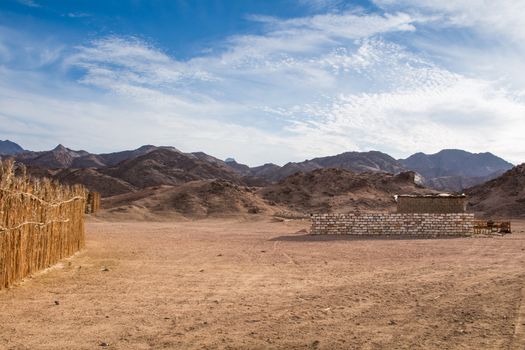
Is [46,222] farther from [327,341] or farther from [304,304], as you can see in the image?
[327,341]

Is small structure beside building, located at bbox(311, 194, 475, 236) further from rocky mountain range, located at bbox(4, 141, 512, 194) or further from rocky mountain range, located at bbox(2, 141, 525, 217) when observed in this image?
rocky mountain range, located at bbox(4, 141, 512, 194)

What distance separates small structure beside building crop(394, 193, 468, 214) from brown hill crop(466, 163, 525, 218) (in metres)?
18.8

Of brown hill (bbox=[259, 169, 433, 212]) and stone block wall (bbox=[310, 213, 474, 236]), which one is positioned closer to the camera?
stone block wall (bbox=[310, 213, 474, 236])

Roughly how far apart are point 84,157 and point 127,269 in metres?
117

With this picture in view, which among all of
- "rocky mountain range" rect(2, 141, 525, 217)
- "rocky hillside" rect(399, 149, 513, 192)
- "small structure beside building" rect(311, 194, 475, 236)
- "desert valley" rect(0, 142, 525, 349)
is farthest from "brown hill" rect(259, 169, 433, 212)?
"rocky hillside" rect(399, 149, 513, 192)

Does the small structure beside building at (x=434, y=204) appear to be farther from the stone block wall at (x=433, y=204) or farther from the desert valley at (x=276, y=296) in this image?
the desert valley at (x=276, y=296)

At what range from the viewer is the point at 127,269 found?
1156cm

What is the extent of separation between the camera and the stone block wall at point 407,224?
22.0 m

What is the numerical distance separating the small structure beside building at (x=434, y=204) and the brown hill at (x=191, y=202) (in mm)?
16232

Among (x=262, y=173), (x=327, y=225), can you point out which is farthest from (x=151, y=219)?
(x=262, y=173)

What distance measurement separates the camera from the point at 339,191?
5519cm

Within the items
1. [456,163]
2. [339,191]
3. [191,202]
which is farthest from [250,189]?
[456,163]

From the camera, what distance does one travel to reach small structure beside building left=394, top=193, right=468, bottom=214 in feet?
86.4

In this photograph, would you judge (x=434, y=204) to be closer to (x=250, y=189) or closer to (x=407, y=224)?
(x=407, y=224)
